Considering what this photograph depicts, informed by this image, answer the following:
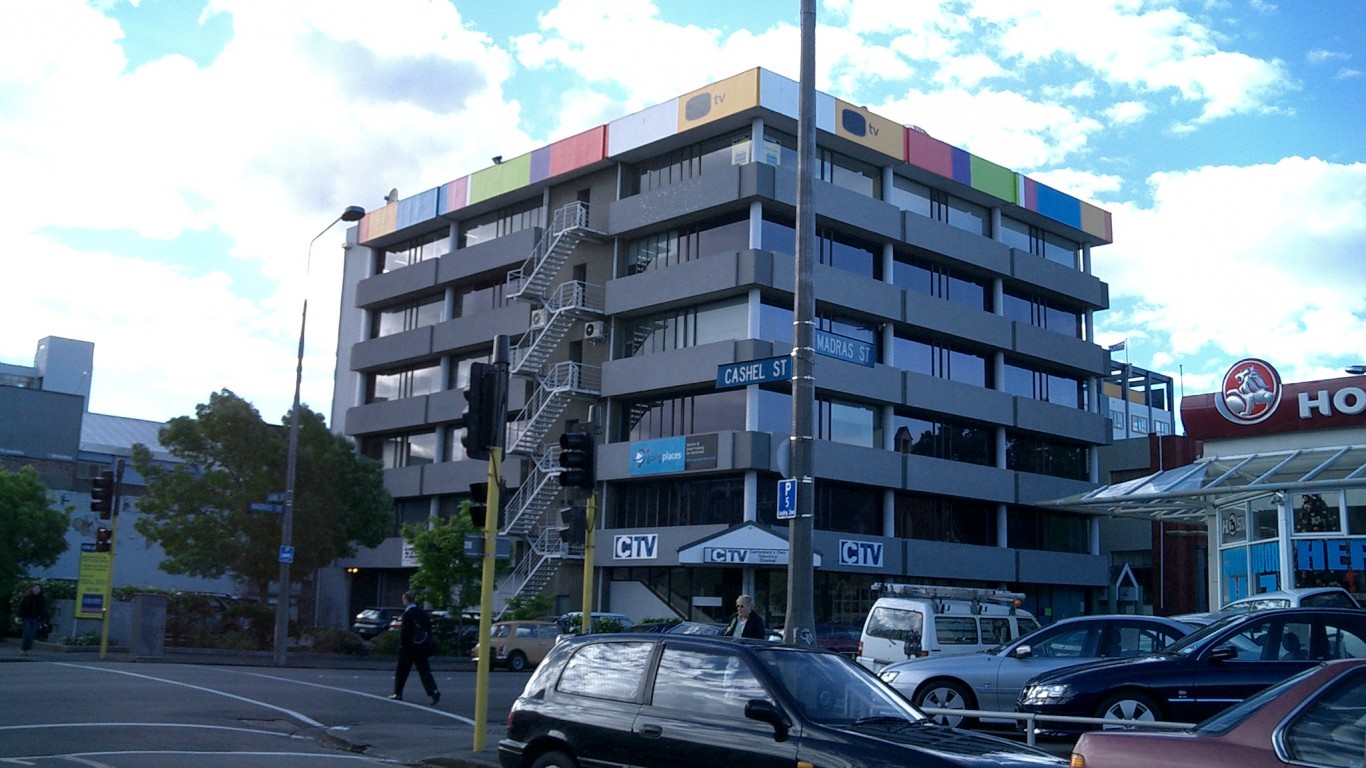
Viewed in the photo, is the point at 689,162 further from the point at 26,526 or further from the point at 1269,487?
the point at 26,526

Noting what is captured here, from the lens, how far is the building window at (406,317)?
5541cm

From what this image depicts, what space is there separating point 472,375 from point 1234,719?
9.88 m

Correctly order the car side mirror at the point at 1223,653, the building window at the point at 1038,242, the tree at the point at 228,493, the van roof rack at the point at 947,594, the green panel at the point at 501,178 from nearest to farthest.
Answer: the car side mirror at the point at 1223,653 → the van roof rack at the point at 947,594 → the tree at the point at 228,493 → the green panel at the point at 501,178 → the building window at the point at 1038,242

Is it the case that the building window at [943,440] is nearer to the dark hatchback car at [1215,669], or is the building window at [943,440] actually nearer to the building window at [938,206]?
the building window at [938,206]

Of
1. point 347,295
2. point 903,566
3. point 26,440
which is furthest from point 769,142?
point 26,440

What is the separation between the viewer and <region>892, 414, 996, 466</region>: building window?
46062 mm

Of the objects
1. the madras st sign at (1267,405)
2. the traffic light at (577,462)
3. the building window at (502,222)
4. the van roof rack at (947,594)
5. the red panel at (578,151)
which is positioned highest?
the red panel at (578,151)

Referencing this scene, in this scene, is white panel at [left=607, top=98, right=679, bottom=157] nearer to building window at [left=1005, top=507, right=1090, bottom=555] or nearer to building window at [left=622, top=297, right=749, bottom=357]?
building window at [left=622, top=297, right=749, bottom=357]

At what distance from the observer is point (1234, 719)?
6543mm

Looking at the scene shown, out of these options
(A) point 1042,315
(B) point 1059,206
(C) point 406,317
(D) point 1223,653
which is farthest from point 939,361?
(D) point 1223,653

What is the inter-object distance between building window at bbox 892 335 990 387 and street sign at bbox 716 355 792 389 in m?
A: 31.2

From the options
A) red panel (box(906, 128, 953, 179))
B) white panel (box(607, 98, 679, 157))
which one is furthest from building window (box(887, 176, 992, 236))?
white panel (box(607, 98, 679, 157))

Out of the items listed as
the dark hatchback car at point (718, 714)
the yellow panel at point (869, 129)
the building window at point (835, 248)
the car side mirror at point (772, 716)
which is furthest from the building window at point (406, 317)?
the car side mirror at point (772, 716)

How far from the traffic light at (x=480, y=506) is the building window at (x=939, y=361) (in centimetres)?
3171
